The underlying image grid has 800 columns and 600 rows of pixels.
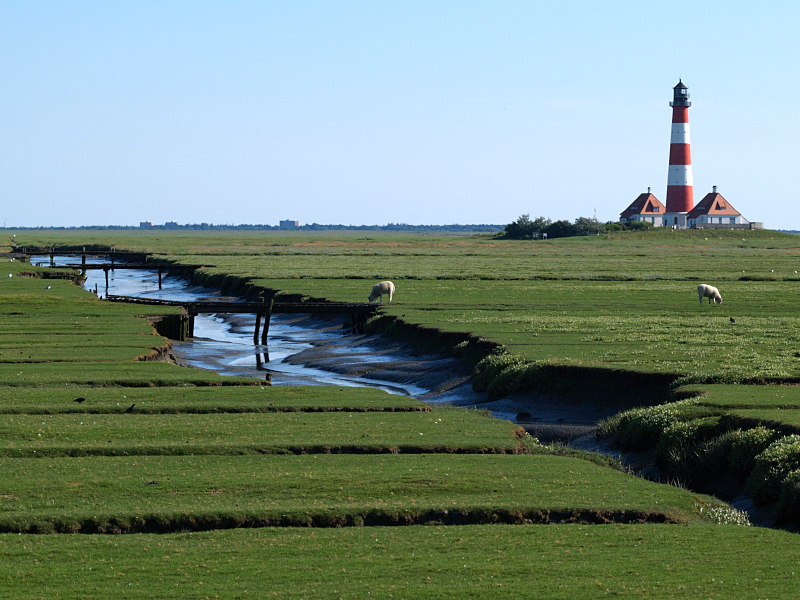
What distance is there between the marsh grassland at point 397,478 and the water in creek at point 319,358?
1.76 m

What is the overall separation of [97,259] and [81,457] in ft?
475

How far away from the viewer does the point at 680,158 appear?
169250mm

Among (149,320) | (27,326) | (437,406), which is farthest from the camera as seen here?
(149,320)

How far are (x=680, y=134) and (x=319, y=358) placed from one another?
133813 millimetres

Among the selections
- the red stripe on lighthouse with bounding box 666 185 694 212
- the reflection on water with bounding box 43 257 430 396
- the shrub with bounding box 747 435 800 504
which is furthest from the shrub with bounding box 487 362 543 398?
the red stripe on lighthouse with bounding box 666 185 694 212

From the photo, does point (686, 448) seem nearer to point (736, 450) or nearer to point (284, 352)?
point (736, 450)

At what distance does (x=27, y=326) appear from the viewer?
49.2 meters

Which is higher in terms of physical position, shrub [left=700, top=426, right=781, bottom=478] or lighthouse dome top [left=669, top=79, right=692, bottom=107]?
lighthouse dome top [left=669, top=79, right=692, bottom=107]

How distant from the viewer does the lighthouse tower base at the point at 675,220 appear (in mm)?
186250

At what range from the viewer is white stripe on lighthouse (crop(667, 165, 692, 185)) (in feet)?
566

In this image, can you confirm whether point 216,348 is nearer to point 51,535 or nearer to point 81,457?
point 81,457

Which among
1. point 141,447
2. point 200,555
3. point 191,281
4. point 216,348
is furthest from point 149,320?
point 191,281

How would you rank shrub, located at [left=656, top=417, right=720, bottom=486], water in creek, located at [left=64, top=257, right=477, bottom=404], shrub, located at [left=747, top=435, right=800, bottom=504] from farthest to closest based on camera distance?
water in creek, located at [left=64, top=257, right=477, bottom=404]
shrub, located at [left=656, top=417, right=720, bottom=486]
shrub, located at [left=747, top=435, right=800, bottom=504]

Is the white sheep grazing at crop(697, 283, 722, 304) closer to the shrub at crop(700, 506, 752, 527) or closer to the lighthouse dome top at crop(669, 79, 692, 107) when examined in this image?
the shrub at crop(700, 506, 752, 527)
